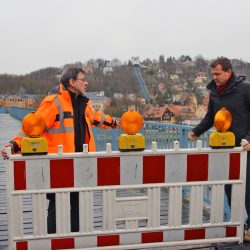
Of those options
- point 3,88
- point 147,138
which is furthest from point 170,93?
point 147,138

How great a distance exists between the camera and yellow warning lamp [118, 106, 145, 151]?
3215 millimetres

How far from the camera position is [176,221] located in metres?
3.42

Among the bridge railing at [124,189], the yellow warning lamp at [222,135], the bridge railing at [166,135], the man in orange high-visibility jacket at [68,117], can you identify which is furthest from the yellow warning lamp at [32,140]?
the bridge railing at [166,135]

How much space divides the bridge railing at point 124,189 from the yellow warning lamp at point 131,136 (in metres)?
0.06

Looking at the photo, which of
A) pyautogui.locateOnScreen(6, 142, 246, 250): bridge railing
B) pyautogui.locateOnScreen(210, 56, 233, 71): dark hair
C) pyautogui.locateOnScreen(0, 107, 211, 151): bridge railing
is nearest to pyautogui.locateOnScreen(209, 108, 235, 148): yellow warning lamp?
pyautogui.locateOnScreen(6, 142, 246, 250): bridge railing

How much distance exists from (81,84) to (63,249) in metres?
1.50

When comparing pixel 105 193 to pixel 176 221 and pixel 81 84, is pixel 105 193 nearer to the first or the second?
pixel 176 221

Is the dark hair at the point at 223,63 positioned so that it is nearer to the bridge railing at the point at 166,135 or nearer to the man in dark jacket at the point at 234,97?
the man in dark jacket at the point at 234,97

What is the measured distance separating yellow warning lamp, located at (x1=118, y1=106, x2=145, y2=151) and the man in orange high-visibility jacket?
2.19 ft

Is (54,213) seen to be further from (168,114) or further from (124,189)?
(168,114)

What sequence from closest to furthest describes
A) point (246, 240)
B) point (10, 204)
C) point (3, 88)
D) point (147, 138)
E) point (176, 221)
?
point (10, 204) < point (176, 221) < point (246, 240) < point (147, 138) < point (3, 88)

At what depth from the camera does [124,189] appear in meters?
3.23

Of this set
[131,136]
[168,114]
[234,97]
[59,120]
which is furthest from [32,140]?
[168,114]

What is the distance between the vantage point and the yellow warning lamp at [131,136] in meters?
3.21
